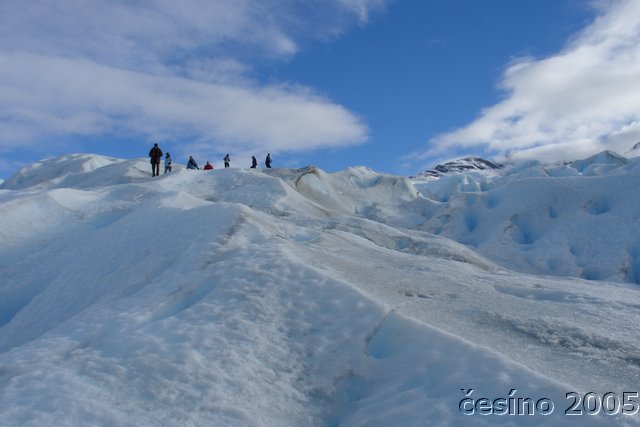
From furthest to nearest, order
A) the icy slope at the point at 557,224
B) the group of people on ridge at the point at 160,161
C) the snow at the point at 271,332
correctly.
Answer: the group of people on ridge at the point at 160,161, the icy slope at the point at 557,224, the snow at the point at 271,332

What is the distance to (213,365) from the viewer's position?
4.97 metres

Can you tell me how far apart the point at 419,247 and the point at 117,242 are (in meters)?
8.98

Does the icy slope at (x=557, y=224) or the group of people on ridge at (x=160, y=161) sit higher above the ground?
the group of people on ridge at (x=160, y=161)

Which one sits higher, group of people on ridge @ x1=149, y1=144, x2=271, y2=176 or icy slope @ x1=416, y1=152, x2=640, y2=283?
group of people on ridge @ x1=149, y1=144, x2=271, y2=176

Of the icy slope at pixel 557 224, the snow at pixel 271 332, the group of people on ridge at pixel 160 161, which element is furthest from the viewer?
the group of people on ridge at pixel 160 161

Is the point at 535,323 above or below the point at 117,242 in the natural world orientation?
below

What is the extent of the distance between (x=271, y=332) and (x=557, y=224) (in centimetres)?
1848

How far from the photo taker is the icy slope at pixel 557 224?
18000mm

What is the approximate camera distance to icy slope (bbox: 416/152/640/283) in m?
A: 18.0

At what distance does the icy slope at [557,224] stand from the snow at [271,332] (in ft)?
34.1

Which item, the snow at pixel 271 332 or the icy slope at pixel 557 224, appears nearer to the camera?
the snow at pixel 271 332

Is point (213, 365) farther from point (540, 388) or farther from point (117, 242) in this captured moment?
point (117, 242)

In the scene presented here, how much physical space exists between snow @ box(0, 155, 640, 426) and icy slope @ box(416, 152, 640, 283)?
10.4 meters

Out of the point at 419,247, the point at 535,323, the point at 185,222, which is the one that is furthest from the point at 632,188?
the point at 185,222
